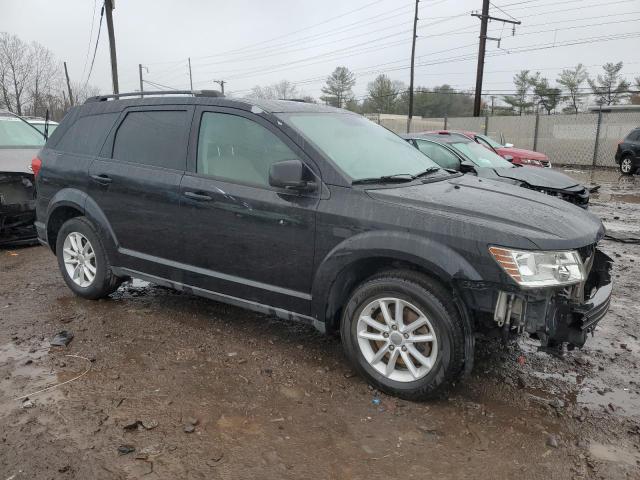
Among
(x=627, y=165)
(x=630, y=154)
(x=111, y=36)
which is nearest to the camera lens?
(x=630, y=154)

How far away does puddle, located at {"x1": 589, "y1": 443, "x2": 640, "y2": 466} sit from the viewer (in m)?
2.68

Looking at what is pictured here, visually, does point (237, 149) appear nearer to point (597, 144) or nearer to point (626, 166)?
point (626, 166)

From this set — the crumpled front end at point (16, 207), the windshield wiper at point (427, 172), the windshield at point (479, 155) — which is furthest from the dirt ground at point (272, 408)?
the windshield at point (479, 155)

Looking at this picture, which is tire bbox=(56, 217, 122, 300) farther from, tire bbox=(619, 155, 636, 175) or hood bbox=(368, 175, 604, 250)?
tire bbox=(619, 155, 636, 175)

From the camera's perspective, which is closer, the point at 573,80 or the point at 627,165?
the point at 627,165

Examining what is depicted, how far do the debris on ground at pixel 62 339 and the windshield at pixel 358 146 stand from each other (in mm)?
2454

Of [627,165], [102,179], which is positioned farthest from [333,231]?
[627,165]

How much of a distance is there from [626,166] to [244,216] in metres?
18.4

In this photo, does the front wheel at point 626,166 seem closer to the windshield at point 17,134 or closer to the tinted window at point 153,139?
the windshield at point 17,134

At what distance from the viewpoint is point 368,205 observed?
10.7ft

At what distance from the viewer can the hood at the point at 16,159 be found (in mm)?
6785

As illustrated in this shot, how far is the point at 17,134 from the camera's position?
25.9ft

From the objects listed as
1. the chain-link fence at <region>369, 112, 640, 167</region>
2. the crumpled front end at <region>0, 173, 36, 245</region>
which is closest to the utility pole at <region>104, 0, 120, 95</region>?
the crumpled front end at <region>0, 173, 36, 245</region>

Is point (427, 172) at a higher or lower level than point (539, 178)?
higher
